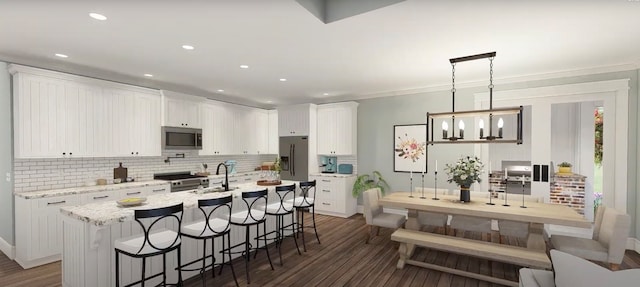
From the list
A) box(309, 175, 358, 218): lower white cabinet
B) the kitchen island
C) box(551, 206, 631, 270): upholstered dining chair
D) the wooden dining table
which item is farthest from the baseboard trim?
box(551, 206, 631, 270): upholstered dining chair

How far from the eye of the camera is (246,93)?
633 cm

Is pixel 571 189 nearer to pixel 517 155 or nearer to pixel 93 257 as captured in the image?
pixel 517 155

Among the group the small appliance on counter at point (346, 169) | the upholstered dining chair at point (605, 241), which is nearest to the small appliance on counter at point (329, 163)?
the small appliance on counter at point (346, 169)

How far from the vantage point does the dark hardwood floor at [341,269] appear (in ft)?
10.5

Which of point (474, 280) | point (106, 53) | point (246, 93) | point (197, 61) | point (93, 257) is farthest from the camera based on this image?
point (246, 93)

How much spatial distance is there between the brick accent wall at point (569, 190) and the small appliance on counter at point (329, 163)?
4.10m

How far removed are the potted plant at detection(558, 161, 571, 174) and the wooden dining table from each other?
1.11m

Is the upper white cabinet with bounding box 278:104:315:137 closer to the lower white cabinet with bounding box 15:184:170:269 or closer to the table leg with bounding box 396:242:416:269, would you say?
the table leg with bounding box 396:242:416:269

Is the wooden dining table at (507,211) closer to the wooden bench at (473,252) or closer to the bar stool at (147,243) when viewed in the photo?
the wooden bench at (473,252)

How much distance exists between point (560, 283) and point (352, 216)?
4.83 meters

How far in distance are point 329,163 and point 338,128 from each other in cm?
97

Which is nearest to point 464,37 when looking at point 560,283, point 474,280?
point 560,283

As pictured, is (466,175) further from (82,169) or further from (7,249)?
(7,249)

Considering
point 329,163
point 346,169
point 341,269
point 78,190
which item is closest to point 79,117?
point 78,190
